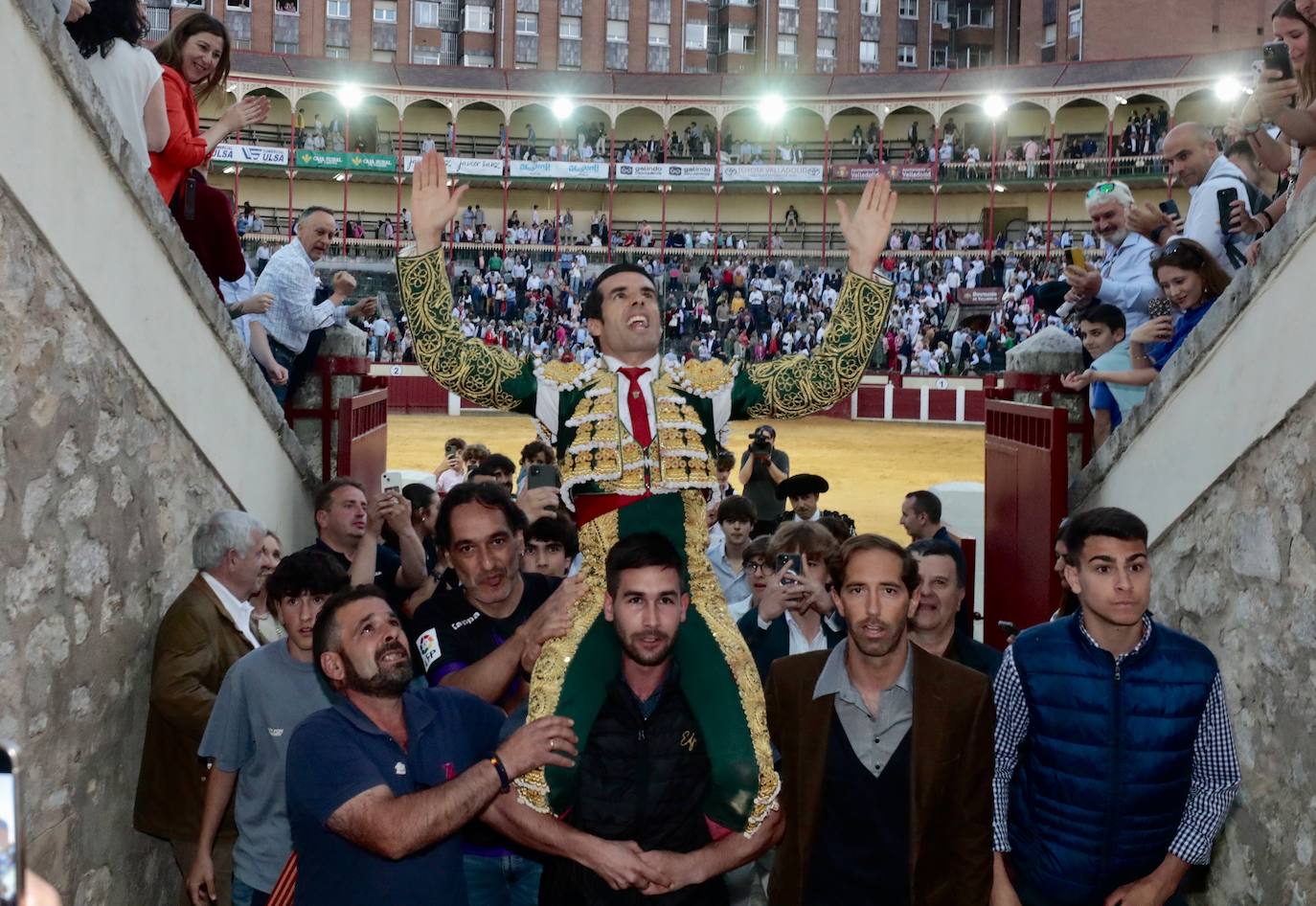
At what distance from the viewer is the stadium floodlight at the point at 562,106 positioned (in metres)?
39.7

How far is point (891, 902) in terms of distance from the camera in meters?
2.65

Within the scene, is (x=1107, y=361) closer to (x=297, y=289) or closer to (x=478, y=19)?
(x=297, y=289)

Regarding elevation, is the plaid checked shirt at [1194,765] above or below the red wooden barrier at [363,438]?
below

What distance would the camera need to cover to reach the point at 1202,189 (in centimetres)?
516

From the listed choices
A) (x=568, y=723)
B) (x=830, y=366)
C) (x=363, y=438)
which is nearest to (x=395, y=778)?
(x=568, y=723)

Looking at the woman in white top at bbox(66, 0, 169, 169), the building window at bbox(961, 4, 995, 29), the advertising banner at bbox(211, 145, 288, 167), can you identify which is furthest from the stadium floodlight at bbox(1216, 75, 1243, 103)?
the woman in white top at bbox(66, 0, 169, 169)

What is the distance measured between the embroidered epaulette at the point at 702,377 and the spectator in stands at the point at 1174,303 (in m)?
2.09

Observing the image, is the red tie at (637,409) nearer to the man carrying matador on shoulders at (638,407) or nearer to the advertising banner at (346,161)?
the man carrying matador on shoulders at (638,407)

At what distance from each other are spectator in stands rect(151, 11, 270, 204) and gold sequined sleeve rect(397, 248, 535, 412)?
1.71 m

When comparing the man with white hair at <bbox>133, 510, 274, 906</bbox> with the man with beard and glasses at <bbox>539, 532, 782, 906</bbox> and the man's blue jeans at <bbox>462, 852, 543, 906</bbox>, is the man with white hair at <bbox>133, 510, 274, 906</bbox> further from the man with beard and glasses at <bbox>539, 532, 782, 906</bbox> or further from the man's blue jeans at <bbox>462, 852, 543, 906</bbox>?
the man with beard and glasses at <bbox>539, 532, 782, 906</bbox>

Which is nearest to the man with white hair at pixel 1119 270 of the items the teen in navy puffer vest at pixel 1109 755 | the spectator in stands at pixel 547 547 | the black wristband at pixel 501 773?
the spectator in stands at pixel 547 547

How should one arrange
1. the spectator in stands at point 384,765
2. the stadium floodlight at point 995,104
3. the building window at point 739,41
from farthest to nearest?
the building window at point 739,41 < the stadium floodlight at point 995,104 < the spectator in stands at point 384,765

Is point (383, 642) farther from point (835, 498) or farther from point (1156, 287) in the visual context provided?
point (835, 498)

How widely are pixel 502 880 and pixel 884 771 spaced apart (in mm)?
955
